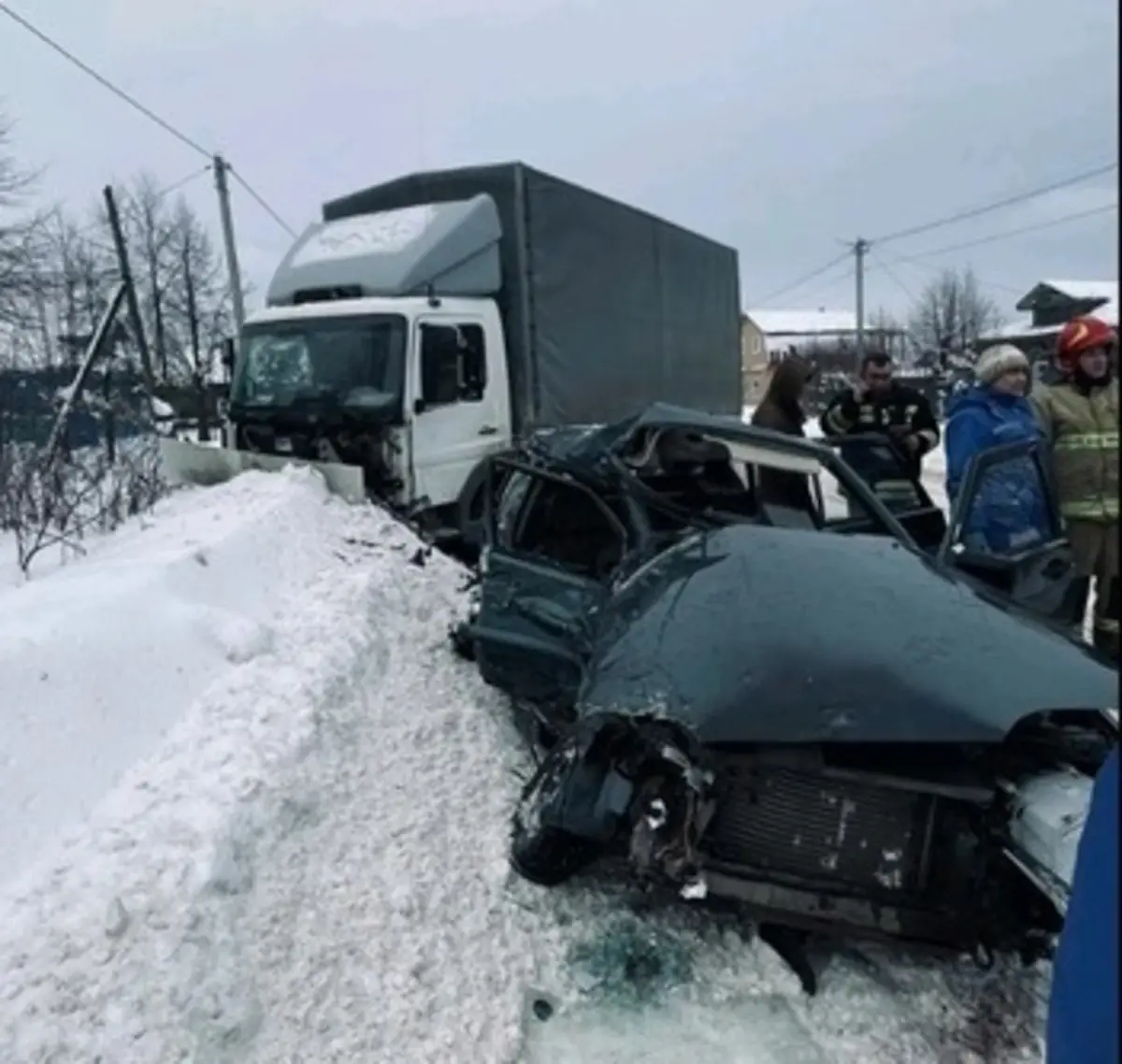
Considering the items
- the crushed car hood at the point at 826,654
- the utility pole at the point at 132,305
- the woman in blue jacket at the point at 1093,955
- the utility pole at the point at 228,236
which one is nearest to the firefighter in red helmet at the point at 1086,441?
Answer: the crushed car hood at the point at 826,654

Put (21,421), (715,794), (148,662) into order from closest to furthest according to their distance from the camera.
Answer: (715,794), (148,662), (21,421)

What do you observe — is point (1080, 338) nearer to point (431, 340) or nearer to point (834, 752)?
point (834, 752)

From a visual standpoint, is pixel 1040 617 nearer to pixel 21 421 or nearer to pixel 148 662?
pixel 148 662

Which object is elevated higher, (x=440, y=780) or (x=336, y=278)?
(x=336, y=278)

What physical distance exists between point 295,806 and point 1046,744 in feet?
7.92

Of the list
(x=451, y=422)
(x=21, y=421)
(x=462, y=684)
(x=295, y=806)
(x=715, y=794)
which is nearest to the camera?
(x=715, y=794)

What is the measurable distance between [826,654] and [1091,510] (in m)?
2.66

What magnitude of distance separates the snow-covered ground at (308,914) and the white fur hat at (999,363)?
2.91m

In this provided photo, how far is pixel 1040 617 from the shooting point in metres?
3.50

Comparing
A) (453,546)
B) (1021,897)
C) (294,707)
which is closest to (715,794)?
(1021,897)

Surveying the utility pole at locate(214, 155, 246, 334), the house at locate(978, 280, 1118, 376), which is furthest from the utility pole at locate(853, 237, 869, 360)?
the utility pole at locate(214, 155, 246, 334)

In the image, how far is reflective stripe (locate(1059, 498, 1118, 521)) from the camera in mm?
4648

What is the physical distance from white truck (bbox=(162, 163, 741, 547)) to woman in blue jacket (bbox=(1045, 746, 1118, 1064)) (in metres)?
6.26

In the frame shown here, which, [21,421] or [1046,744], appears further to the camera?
[21,421]
